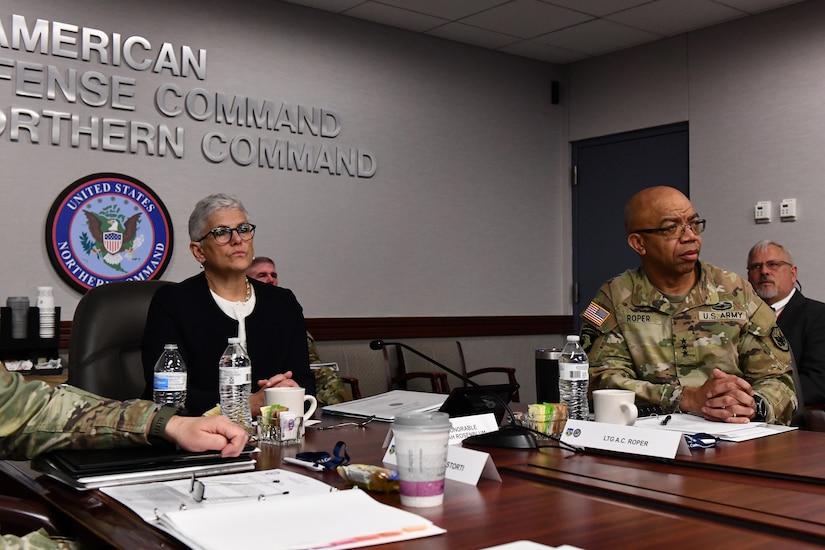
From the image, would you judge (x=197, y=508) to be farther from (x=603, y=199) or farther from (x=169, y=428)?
(x=603, y=199)

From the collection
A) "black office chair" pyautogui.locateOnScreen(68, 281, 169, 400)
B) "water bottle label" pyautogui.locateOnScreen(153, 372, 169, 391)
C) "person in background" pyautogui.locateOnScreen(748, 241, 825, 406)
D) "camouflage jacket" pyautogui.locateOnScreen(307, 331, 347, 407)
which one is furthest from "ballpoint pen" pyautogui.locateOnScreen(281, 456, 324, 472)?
"person in background" pyautogui.locateOnScreen(748, 241, 825, 406)

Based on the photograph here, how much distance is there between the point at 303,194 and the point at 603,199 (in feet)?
7.91

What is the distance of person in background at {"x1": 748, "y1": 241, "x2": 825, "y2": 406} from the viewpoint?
13.4 ft

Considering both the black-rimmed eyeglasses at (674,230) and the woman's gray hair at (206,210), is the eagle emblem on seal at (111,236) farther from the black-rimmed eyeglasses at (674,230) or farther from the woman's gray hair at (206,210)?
the black-rimmed eyeglasses at (674,230)

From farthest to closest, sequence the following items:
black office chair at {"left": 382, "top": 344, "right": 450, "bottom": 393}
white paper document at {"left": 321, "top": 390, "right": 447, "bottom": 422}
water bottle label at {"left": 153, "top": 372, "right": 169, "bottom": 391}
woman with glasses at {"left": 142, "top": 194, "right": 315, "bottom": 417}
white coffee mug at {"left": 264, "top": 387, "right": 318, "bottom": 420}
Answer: black office chair at {"left": 382, "top": 344, "right": 450, "bottom": 393} < woman with glasses at {"left": 142, "top": 194, "right": 315, "bottom": 417} < white paper document at {"left": 321, "top": 390, "right": 447, "bottom": 422} < water bottle label at {"left": 153, "top": 372, "right": 169, "bottom": 391} < white coffee mug at {"left": 264, "top": 387, "right": 318, "bottom": 420}

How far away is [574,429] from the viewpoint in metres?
1.80

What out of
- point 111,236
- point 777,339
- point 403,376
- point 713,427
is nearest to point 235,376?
point 713,427

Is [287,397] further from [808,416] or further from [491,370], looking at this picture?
[491,370]

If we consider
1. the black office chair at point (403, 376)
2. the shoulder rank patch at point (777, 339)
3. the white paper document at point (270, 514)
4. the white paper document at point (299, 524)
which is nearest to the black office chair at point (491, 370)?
the black office chair at point (403, 376)

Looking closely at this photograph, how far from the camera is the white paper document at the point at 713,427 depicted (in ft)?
6.30

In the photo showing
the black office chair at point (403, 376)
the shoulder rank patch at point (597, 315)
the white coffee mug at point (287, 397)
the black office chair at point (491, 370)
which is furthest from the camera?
the black office chair at point (491, 370)

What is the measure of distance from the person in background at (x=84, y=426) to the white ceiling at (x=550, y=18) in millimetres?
4274

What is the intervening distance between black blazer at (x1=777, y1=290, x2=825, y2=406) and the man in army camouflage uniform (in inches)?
64.2

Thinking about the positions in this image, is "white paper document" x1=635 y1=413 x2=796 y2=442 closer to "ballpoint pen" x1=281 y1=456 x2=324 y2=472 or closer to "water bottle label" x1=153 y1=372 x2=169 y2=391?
"ballpoint pen" x1=281 y1=456 x2=324 y2=472
